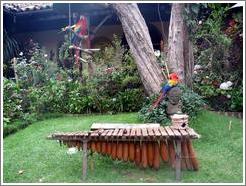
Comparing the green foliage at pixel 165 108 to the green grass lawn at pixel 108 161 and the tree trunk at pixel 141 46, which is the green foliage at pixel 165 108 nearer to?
the green grass lawn at pixel 108 161

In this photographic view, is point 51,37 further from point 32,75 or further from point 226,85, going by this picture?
point 226,85

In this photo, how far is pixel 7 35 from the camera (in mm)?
10734

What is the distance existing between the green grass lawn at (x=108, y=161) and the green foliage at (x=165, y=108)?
0.21m

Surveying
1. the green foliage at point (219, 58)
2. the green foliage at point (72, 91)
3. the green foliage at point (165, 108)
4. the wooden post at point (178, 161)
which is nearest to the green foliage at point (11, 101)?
the green foliage at point (72, 91)

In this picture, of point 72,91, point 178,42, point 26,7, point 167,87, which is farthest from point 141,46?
point 26,7

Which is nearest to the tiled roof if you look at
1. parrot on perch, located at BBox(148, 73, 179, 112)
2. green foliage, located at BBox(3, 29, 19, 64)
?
green foliage, located at BBox(3, 29, 19, 64)

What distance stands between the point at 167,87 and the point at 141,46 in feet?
3.90

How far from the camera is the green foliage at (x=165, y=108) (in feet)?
20.6

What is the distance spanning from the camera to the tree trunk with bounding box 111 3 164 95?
7047 mm

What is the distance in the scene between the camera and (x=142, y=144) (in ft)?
14.4

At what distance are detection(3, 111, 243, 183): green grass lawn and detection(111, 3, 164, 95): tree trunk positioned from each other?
80cm

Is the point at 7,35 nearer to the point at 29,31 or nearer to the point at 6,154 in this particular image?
the point at 29,31

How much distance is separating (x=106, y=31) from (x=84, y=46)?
134cm

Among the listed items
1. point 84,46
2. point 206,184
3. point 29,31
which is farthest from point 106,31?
point 206,184
